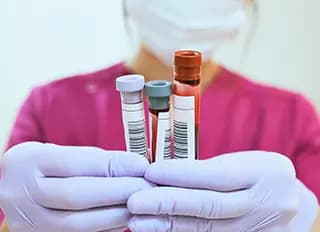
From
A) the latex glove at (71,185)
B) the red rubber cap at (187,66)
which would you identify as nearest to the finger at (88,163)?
the latex glove at (71,185)

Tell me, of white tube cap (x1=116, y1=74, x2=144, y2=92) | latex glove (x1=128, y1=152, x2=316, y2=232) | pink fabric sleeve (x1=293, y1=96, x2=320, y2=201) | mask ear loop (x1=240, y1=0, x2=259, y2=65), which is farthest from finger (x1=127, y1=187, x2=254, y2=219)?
mask ear loop (x1=240, y1=0, x2=259, y2=65)

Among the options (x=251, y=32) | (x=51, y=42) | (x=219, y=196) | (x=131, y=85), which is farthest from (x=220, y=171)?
(x=251, y=32)

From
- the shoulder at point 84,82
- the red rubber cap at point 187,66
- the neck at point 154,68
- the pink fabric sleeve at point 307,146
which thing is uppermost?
the red rubber cap at point 187,66

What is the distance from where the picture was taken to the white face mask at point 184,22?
39.4 inches

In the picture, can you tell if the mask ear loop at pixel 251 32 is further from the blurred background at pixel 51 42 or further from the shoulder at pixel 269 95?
the shoulder at pixel 269 95

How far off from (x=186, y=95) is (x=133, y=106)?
0.06 m

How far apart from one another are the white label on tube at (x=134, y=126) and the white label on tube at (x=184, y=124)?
3cm

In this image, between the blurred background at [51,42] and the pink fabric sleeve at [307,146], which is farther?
the blurred background at [51,42]

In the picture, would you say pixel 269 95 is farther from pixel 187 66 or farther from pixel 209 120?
pixel 187 66

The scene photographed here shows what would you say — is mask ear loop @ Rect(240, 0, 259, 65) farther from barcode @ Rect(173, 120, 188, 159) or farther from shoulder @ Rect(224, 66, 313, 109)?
barcode @ Rect(173, 120, 188, 159)

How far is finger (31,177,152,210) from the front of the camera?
593mm

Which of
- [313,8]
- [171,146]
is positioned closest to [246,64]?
[313,8]

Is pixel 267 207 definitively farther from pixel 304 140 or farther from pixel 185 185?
pixel 304 140

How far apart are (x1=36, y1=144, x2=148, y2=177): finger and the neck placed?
442 millimetres
